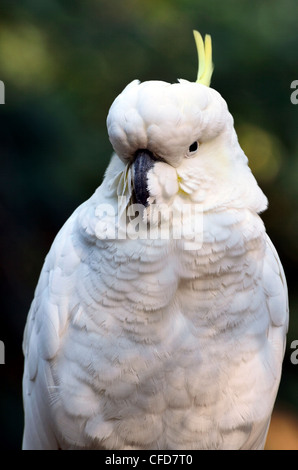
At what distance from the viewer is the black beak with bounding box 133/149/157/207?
4.14 feet

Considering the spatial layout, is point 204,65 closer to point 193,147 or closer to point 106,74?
point 193,147

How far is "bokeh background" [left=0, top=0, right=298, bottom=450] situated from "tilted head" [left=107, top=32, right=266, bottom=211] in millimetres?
1046

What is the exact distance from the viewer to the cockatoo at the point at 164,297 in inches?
50.6

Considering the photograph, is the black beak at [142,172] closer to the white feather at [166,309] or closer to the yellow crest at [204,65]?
the white feather at [166,309]

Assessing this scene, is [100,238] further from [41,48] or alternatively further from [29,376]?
[41,48]

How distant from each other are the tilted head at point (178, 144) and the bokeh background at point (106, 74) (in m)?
1.05

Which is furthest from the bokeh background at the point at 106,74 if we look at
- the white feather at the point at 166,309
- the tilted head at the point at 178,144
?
the tilted head at the point at 178,144

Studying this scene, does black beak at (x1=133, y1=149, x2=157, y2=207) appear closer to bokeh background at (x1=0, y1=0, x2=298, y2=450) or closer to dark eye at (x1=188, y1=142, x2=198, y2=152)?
dark eye at (x1=188, y1=142, x2=198, y2=152)

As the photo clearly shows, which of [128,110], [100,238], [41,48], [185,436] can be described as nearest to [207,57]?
[128,110]

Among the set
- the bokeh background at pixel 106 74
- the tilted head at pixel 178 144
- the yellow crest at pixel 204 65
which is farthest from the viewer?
the bokeh background at pixel 106 74

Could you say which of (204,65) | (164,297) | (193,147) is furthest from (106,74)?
(164,297)

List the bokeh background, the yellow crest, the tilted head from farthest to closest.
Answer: the bokeh background, the yellow crest, the tilted head

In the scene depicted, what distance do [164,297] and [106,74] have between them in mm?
1318

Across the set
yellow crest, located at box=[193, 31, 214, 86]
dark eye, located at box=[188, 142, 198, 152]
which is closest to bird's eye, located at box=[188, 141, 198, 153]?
dark eye, located at box=[188, 142, 198, 152]
